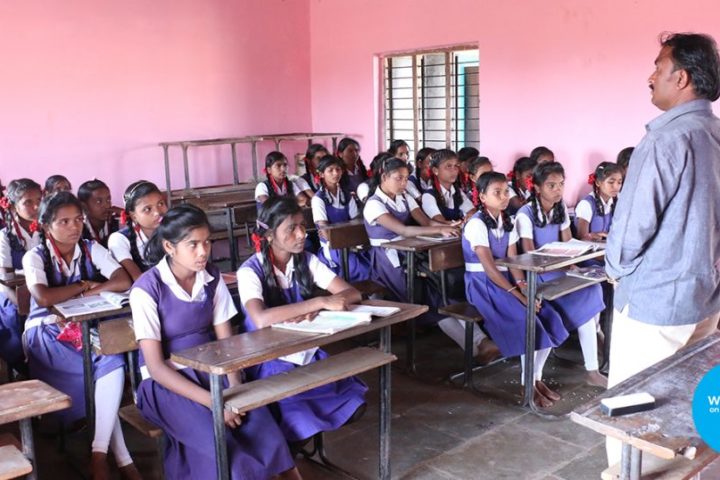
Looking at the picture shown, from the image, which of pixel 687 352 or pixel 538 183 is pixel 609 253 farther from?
pixel 538 183

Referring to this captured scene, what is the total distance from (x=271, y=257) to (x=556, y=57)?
3.93m

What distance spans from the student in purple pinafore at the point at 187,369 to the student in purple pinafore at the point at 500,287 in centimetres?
→ 155

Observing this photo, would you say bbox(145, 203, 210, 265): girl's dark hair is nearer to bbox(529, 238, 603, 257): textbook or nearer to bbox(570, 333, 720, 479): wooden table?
bbox(570, 333, 720, 479): wooden table

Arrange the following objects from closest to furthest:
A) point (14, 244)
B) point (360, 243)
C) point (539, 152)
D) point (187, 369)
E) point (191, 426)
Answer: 1. point (191, 426)
2. point (187, 369)
3. point (14, 244)
4. point (360, 243)
5. point (539, 152)

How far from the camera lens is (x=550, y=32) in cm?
591

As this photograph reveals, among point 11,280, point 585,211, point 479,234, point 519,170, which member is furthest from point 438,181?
point 11,280

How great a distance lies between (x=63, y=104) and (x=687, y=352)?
224 inches

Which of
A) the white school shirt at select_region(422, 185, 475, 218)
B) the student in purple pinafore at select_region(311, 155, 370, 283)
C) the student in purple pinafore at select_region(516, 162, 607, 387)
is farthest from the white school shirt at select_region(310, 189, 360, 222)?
the student in purple pinafore at select_region(516, 162, 607, 387)

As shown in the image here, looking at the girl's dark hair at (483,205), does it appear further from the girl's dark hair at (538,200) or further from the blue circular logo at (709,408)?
the blue circular logo at (709,408)

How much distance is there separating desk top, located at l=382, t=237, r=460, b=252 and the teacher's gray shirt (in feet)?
6.12

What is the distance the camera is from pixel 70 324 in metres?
3.00

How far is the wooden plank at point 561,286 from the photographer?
11.6 ft

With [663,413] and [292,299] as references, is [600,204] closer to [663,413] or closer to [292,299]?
[292,299]

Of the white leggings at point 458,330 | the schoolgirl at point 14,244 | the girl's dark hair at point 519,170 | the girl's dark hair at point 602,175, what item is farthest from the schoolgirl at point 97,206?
the girl's dark hair at point 602,175
